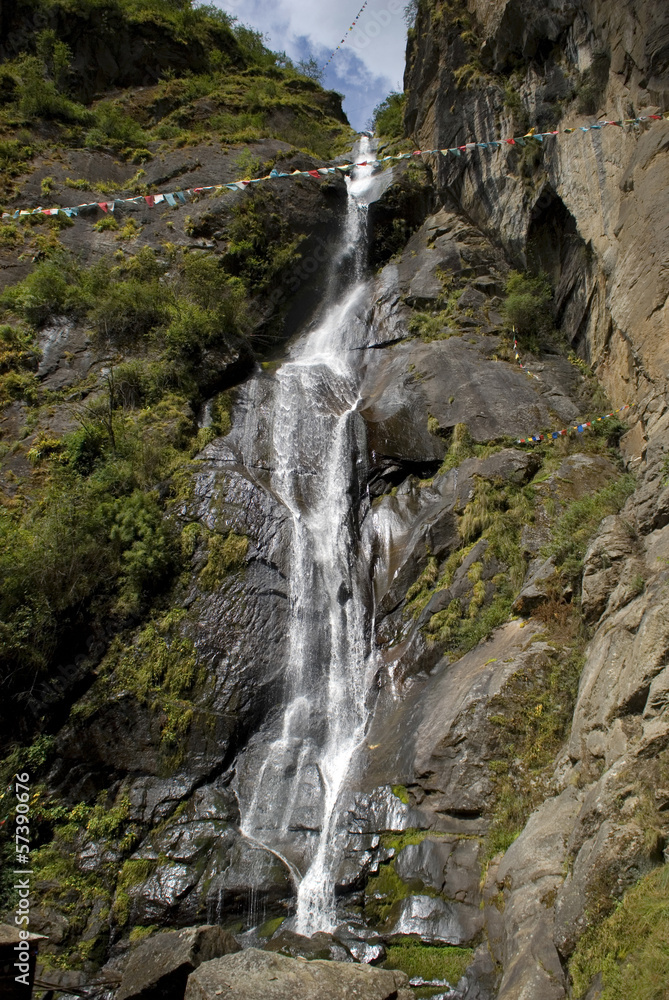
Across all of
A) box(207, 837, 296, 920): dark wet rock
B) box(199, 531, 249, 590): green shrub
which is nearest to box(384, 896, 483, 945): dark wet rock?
box(207, 837, 296, 920): dark wet rock

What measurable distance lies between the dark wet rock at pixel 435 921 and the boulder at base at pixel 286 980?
0.84m

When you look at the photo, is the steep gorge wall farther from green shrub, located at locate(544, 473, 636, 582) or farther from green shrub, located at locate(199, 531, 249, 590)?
green shrub, located at locate(199, 531, 249, 590)

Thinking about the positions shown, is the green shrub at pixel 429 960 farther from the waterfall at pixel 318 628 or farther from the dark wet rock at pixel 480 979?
the waterfall at pixel 318 628

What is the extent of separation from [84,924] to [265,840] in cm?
269

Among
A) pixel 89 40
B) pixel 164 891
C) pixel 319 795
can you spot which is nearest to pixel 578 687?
pixel 319 795

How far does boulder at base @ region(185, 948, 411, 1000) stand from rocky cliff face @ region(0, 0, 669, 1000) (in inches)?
2.4

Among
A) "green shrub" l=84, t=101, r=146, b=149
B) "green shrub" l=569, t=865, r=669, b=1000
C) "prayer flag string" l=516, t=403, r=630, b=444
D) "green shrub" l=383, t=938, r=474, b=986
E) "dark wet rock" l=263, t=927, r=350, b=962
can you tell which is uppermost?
"green shrub" l=84, t=101, r=146, b=149

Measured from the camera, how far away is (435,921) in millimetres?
6688

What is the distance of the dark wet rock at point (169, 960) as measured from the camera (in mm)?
6086

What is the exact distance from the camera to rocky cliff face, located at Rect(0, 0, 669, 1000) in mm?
6121

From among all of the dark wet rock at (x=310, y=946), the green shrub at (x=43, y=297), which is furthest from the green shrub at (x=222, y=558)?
the green shrub at (x=43, y=297)

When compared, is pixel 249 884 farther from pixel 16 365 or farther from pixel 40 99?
pixel 40 99

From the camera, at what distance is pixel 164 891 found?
8.07 meters

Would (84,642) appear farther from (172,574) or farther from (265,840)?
(265,840)
